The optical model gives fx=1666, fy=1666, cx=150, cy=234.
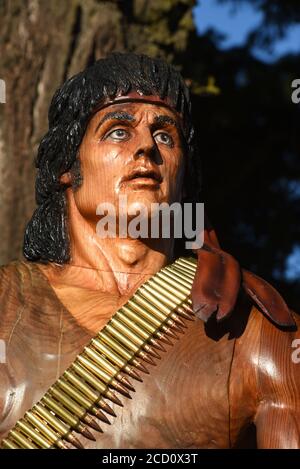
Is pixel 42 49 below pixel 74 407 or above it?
above

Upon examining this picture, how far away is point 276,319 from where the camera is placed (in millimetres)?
6250

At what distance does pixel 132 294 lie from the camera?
646 cm

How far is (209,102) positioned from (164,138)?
157 inches

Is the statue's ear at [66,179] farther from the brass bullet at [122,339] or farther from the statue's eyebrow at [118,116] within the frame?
the brass bullet at [122,339]

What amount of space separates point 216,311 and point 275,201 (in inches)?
186

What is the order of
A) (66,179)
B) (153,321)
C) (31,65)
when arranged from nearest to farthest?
1. (153,321)
2. (66,179)
3. (31,65)

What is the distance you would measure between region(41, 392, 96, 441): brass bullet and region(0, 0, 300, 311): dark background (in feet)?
11.1

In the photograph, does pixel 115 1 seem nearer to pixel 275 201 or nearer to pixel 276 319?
pixel 275 201

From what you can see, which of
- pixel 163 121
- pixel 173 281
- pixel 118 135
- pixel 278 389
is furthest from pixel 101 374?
pixel 163 121

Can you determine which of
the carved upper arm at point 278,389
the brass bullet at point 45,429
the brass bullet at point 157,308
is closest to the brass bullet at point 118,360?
the brass bullet at point 157,308

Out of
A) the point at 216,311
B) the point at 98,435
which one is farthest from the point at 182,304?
the point at 98,435

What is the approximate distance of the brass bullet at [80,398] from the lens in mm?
6066

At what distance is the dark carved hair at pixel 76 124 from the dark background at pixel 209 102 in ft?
8.48

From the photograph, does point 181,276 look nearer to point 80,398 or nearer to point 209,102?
point 80,398
